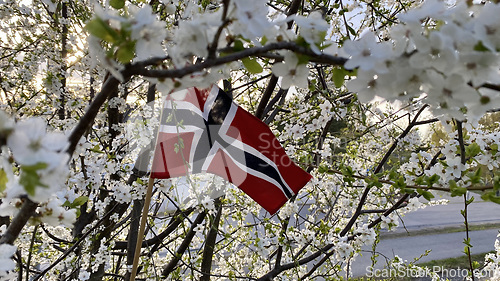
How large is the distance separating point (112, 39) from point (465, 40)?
60 centimetres

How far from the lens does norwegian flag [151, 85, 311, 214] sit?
191cm

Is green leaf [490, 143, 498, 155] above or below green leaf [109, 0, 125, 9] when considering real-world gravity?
above

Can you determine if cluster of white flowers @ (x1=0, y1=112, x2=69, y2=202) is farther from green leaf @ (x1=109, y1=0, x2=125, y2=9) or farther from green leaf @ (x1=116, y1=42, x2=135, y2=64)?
green leaf @ (x1=109, y1=0, x2=125, y2=9)

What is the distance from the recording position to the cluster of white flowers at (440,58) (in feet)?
1.72

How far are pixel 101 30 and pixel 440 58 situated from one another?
0.58m

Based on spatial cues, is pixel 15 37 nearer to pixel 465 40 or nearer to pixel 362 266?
Result: pixel 465 40

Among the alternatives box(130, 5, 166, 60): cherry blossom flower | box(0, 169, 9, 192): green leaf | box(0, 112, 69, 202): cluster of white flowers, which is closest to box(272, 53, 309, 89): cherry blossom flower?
box(130, 5, 166, 60): cherry blossom flower

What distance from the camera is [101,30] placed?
0.54m

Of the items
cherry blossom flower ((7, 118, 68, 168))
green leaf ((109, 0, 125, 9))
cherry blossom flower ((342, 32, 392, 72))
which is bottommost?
cherry blossom flower ((7, 118, 68, 168))

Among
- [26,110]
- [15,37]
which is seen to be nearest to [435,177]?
[26,110]

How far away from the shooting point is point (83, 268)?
9.18 ft

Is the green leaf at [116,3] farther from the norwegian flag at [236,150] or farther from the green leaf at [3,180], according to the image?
the norwegian flag at [236,150]

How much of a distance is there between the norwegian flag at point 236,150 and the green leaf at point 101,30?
132 centimetres

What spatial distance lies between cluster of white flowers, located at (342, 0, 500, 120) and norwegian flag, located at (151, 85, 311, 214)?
4.28 ft
